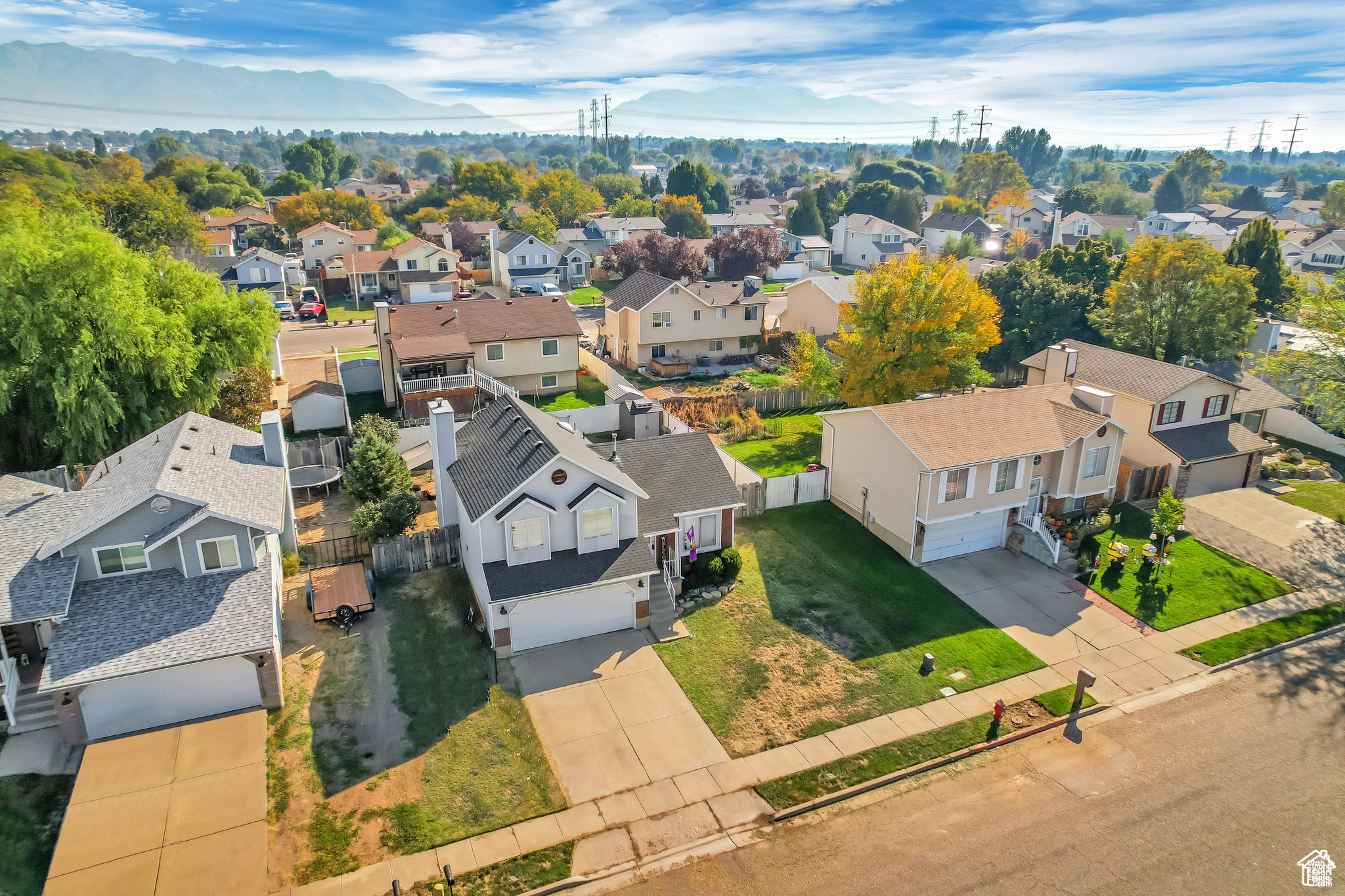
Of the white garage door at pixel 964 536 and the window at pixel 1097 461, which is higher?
the window at pixel 1097 461

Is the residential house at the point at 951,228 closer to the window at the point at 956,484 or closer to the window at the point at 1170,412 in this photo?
the window at the point at 1170,412

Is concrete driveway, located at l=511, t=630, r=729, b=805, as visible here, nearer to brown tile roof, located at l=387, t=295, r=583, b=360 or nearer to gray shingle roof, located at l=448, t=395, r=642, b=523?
gray shingle roof, located at l=448, t=395, r=642, b=523

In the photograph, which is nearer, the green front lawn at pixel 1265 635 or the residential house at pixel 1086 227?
the green front lawn at pixel 1265 635

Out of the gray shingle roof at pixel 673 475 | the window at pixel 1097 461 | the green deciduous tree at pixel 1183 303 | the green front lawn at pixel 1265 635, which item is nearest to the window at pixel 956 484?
the window at pixel 1097 461

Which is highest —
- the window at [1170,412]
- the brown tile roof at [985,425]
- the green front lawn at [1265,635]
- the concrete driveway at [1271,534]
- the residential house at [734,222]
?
the residential house at [734,222]

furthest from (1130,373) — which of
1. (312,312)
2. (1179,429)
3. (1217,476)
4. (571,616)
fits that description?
(312,312)

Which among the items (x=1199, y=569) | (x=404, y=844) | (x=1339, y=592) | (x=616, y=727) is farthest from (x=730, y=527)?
(x=1339, y=592)

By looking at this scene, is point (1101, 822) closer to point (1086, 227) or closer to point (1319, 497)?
point (1319, 497)
